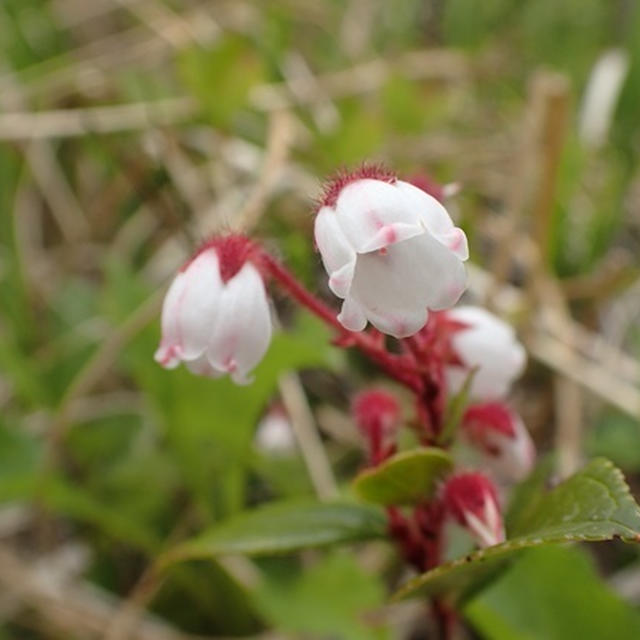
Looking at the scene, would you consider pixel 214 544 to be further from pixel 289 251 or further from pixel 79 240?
pixel 79 240

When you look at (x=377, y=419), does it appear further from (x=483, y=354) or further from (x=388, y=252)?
(x=388, y=252)

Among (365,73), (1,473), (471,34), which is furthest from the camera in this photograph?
(471,34)

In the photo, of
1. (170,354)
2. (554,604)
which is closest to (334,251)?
(170,354)

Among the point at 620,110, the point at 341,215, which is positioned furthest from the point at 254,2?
the point at 341,215

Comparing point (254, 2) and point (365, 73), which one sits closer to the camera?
point (365, 73)

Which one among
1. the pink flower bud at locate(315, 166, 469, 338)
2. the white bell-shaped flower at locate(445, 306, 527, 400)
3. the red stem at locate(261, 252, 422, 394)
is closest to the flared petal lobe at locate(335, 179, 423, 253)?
the pink flower bud at locate(315, 166, 469, 338)

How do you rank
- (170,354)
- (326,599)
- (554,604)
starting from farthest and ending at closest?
(326,599), (554,604), (170,354)

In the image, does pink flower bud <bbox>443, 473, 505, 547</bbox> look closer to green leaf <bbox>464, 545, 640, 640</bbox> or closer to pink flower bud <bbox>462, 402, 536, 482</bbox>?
pink flower bud <bbox>462, 402, 536, 482</bbox>
